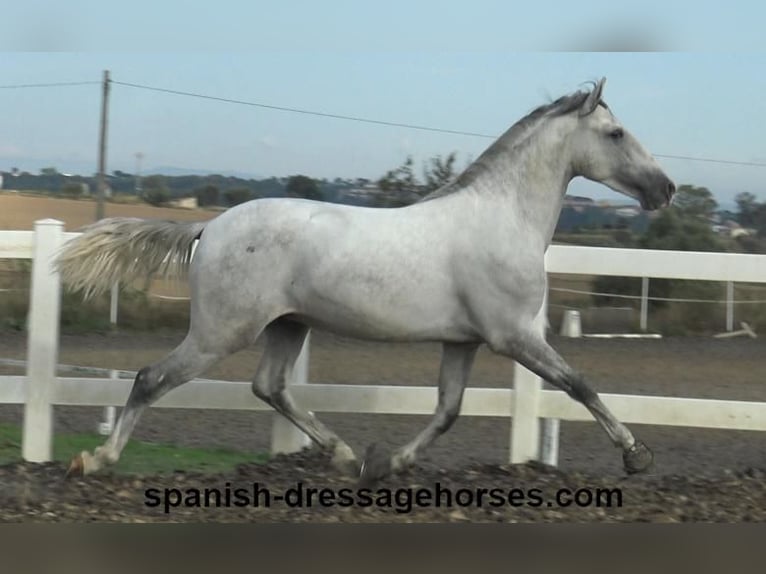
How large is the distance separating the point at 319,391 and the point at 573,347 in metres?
6.54

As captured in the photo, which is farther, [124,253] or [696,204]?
[696,204]

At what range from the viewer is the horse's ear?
4855 mm

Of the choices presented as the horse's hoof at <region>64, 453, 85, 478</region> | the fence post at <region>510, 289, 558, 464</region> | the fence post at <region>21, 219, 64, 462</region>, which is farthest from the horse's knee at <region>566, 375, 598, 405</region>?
the fence post at <region>21, 219, 64, 462</region>

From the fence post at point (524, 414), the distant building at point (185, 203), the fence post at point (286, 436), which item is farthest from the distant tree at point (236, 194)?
the fence post at point (524, 414)

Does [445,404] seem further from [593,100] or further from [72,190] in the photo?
[72,190]

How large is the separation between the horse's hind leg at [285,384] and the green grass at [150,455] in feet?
2.03

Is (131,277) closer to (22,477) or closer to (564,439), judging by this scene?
(22,477)

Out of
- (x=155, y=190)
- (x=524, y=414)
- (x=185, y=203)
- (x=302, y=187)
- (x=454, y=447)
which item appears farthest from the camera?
(x=155, y=190)

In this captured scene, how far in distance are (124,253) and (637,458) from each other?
272 cm

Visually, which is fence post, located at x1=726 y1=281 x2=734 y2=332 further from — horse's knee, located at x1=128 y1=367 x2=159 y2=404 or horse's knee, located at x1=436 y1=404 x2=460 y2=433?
horse's knee, located at x1=128 y1=367 x2=159 y2=404

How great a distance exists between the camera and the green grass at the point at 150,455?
18.4 feet

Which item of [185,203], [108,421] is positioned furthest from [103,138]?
[108,421]

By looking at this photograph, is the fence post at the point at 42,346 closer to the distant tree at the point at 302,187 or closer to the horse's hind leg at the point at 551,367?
the horse's hind leg at the point at 551,367

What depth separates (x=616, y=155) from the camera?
4.89 meters
